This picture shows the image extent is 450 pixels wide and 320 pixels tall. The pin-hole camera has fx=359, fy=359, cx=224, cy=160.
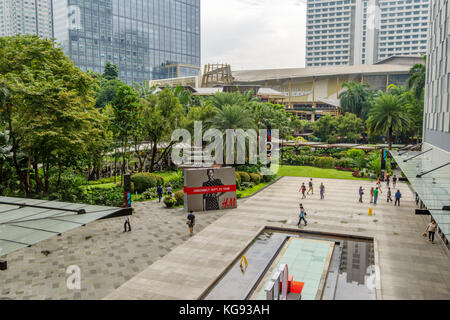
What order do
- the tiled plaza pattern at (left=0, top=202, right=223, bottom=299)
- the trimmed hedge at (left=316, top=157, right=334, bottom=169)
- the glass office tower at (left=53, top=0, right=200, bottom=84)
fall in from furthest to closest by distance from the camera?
the glass office tower at (left=53, top=0, right=200, bottom=84) < the trimmed hedge at (left=316, top=157, right=334, bottom=169) < the tiled plaza pattern at (left=0, top=202, right=223, bottom=299)

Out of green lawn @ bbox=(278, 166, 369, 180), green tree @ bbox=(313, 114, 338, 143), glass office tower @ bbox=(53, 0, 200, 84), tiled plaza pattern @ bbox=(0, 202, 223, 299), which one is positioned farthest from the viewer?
glass office tower @ bbox=(53, 0, 200, 84)

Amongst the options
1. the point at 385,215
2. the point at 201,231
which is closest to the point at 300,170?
the point at 385,215

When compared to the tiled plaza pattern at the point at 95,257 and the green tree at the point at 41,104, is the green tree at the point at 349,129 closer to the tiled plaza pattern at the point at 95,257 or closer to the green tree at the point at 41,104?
the tiled plaza pattern at the point at 95,257

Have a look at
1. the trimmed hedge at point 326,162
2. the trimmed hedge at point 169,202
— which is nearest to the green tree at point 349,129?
the trimmed hedge at point 326,162

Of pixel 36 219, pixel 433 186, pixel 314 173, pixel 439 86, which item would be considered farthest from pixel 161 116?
pixel 433 186

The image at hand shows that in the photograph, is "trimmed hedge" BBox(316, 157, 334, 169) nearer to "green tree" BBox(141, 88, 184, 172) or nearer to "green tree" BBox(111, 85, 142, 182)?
"green tree" BBox(141, 88, 184, 172)

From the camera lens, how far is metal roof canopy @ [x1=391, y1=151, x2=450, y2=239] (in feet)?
39.7

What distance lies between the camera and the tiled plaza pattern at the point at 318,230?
13227mm

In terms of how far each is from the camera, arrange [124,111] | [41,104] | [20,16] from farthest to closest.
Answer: [20,16]
[124,111]
[41,104]

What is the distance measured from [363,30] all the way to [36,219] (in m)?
179

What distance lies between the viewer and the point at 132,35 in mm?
131000

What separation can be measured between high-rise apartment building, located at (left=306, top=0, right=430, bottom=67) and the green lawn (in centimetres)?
13145

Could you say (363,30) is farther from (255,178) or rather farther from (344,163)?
(255,178)

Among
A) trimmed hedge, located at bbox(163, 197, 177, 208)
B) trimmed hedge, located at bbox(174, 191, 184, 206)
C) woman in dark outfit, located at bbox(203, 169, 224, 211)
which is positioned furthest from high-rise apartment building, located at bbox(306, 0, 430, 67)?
trimmed hedge, located at bbox(163, 197, 177, 208)
